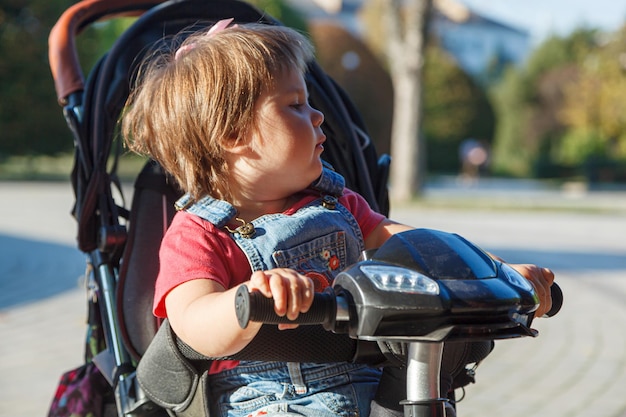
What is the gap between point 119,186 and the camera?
2.93 m

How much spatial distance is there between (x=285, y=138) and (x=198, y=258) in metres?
0.30

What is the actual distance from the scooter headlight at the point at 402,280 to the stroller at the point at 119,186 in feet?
3.27

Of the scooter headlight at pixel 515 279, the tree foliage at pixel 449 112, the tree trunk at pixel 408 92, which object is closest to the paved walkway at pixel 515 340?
the scooter headlight at pixel 515 279

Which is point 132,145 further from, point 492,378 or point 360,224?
point 492,378

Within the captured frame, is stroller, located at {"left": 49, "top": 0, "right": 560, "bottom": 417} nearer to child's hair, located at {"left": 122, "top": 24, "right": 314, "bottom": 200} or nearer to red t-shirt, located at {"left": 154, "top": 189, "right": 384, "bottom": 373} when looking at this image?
red t-shirt, located at {"left": 154, "top": 189, "right": 384, "bottom": 373}

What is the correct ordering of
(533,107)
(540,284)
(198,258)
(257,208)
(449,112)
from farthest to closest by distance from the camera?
(533,107), (449,112), (257,208), (198,258), (540,284)

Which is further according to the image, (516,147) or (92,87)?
(516,147)

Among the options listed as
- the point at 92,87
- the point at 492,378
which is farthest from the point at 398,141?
the point at 92,87

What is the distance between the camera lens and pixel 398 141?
19.6 m

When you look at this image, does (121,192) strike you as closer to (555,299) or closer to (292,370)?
(292,370)

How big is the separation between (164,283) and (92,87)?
1266 millimetres

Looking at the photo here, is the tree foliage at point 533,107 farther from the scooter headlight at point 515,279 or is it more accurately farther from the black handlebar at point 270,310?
the black handlebar at point 270,310

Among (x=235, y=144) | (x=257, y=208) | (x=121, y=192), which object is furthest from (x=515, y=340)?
(x=235, y=144)

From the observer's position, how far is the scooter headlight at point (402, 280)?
1.41 m
